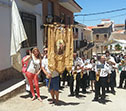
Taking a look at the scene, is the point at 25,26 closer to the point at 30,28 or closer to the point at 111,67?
the point at 30,28

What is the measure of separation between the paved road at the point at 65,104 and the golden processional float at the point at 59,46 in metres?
1.04

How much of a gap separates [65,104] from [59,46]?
1662 mm

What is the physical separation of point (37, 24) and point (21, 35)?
479cm

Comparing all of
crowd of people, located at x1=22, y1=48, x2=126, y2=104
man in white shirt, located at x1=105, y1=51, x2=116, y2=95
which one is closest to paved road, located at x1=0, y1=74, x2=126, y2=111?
crowd of people, located at x1=22, y1=48, x2=126, y2=104

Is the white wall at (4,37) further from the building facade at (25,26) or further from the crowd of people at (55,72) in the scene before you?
the crowd of people at (55,72)

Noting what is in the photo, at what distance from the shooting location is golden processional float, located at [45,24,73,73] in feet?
15.3

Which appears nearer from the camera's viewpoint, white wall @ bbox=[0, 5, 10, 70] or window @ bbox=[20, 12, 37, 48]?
white wall @ bbox=[0, 5, 10, 70]

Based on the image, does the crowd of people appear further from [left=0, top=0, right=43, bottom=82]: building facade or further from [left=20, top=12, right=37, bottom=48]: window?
→ [left=20, top=12, right=37, bottom=48]: window

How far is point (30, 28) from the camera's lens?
8898 millimetres

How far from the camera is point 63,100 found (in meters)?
5.40

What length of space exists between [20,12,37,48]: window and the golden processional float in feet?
11.6

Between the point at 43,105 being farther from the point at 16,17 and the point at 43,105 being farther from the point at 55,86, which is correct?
the point at 16,17

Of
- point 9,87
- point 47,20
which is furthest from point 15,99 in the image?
point 47,20

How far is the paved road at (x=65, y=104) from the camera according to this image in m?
4.64
